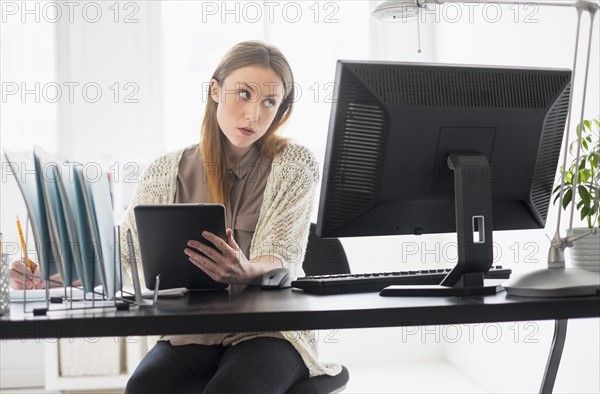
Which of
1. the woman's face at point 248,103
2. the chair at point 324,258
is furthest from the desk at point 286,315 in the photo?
the chair at point 324,258

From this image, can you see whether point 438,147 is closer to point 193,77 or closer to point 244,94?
point 244,94

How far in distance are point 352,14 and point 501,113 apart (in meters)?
2.71

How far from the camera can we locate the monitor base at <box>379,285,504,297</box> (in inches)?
55.2

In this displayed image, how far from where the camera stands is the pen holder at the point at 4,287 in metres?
1.26

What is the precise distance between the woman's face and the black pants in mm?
544

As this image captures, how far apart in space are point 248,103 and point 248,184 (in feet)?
0.67

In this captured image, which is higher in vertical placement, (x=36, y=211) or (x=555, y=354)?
(x=36, y=211)

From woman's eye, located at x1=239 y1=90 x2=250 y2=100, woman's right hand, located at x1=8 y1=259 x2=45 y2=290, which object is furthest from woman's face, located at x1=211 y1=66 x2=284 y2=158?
woman's right hand, located at x1=8 y1=259 x2=45 y2=290

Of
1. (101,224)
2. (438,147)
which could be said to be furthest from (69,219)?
(438,147)

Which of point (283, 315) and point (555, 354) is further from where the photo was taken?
point (555, 354)

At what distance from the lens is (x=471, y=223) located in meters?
1.45

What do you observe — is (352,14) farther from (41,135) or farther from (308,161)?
(308,161)

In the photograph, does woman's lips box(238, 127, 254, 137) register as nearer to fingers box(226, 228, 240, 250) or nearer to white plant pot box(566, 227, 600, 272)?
fingers box(226, 228, 240, 250)

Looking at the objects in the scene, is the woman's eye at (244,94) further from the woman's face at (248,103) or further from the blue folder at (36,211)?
the blue folder at (36,211)
